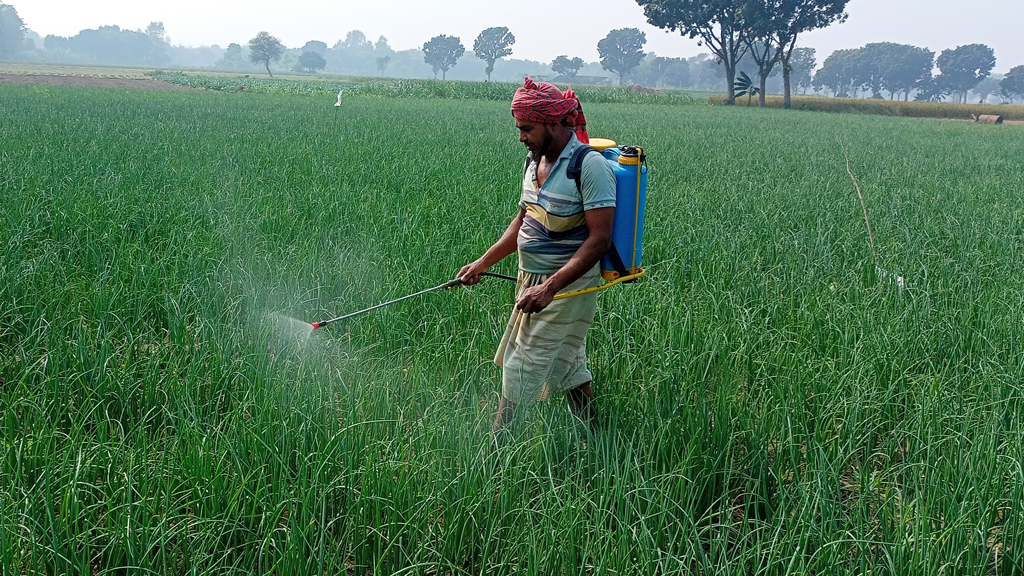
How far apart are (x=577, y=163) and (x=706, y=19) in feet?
153

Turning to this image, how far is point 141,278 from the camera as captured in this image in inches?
148

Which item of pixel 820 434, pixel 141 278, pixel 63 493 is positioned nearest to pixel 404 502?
pixel 63 493

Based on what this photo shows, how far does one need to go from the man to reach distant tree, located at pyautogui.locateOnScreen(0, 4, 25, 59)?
133 meters

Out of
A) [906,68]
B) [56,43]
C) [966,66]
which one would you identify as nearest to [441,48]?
[906,68]

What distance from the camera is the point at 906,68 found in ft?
309

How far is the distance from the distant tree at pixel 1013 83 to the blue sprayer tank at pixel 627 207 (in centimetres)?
11092

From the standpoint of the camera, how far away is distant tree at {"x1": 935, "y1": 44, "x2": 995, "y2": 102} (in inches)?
3671

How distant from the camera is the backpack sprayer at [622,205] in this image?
239 centimetres

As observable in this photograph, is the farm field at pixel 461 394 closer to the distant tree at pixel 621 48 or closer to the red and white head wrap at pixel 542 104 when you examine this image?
the red and white head wrap at pixel 542 104

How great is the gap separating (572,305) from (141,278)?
239 cm

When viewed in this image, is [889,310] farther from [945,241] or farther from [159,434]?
[159,434]

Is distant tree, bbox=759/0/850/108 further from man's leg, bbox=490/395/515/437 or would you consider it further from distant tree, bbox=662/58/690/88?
distant tree, bbox=662/58/690/88

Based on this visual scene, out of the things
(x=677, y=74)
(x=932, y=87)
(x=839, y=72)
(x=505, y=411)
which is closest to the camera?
(x=505, y=411)

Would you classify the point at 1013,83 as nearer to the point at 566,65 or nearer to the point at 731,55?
the point at 566,65
